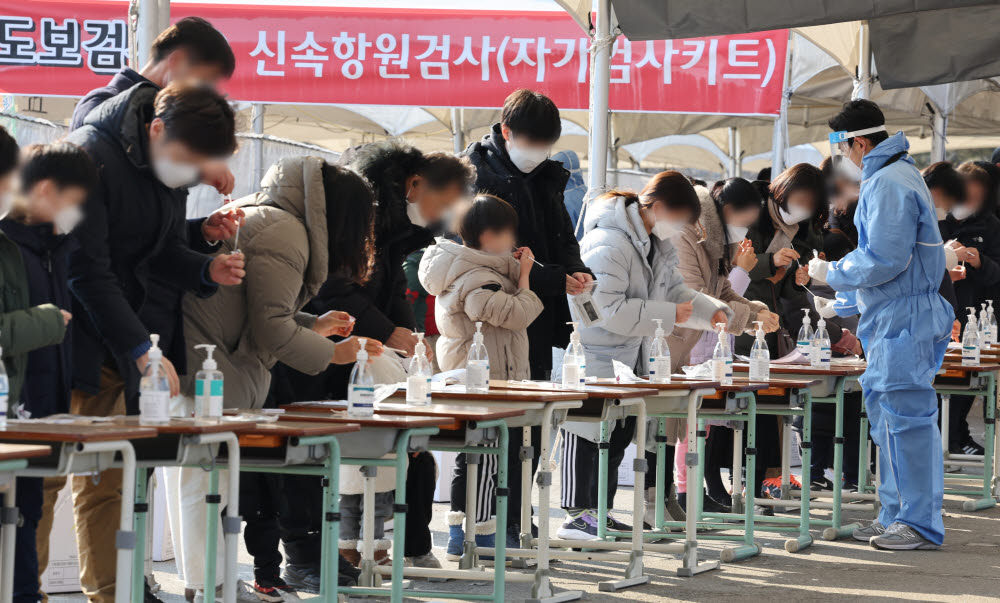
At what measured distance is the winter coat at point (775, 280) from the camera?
665 cm

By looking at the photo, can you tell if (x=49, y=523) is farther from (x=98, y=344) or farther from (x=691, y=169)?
(x=691, y=169)

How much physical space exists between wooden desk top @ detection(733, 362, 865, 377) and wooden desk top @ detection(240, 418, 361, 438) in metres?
3.22

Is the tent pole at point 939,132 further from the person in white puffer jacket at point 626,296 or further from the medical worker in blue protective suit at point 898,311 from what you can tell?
the person in white puffer jacket at point 626,296

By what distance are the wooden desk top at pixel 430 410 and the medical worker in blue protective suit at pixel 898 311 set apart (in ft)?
7.03

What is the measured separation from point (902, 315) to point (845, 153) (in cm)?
76

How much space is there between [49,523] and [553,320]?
2487 mm

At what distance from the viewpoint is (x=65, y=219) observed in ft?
10.6

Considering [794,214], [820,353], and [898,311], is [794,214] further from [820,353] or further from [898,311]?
[898,311]

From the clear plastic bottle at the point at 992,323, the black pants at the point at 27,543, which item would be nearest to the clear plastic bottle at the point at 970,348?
the clear plastic bottle at the point at 992,323

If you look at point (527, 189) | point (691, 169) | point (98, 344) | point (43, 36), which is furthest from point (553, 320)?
point (691, 169)

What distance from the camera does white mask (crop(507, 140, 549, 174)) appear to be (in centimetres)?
527

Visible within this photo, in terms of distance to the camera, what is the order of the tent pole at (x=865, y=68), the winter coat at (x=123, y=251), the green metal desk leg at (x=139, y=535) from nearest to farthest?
1. the green metal desk leg at (x=139, y=535)
2. the winter coat at (x=123, y=251)
3. the tent pole at (x=865, y=68)

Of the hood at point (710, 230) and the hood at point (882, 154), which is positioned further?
the hood at point (710, 230)

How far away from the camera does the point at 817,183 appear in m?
6.61
